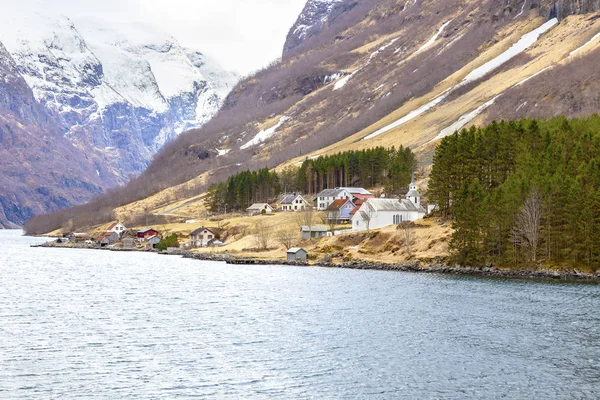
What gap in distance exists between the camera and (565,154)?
400 feet

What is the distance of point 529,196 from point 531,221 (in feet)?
14.1

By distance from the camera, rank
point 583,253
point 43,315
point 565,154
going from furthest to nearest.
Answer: point 565,154
point 583,253
point 43,315

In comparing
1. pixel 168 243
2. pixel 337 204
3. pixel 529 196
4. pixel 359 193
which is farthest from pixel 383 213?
pixel 168 243

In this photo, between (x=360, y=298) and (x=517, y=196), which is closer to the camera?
(x=360, y=298)

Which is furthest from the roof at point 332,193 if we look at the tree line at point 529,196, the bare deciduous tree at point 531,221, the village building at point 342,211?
the bare deciduous tree at point 531,221

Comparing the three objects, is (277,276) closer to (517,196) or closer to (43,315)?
(517,196)

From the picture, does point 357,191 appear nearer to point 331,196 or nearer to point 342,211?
point 331,196

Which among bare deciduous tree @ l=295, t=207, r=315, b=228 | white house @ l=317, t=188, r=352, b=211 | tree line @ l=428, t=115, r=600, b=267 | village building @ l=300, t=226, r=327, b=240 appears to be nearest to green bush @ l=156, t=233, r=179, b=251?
bare deciduous tree @ l=295, t=207, r=315, b=228

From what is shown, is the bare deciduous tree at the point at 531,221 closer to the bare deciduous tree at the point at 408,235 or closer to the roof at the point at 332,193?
the bare deciduous tree at the point at 408,235

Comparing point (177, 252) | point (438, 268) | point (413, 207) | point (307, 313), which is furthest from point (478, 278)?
point (177, 252)

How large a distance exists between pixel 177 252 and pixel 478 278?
3648 inches

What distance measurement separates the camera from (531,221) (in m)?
109

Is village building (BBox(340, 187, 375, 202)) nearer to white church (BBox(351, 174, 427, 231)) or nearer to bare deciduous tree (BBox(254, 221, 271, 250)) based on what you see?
bare deciduous tree (BBox(254, 221, 271, 250))

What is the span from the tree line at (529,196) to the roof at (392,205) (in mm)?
23754
